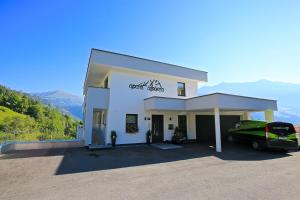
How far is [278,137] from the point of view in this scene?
929 centimetres

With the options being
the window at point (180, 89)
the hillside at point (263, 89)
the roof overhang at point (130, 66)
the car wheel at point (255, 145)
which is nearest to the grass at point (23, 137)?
the roof overhang at point (130, 66)

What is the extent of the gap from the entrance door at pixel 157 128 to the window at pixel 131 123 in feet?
5.41

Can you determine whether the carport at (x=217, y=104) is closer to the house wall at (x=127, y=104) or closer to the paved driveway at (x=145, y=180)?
the house wall at (x=127, y=104)

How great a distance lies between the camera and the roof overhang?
11633mm

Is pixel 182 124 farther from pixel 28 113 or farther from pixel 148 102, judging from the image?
pixel 28 113

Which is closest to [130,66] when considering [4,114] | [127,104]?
[127,104]

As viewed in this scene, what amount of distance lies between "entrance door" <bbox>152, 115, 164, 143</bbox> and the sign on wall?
236cm

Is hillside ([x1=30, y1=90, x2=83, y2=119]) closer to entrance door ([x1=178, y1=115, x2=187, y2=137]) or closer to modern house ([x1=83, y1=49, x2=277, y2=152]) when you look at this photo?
modern house ([x1=83, y1=49, x2=277, y2=152])

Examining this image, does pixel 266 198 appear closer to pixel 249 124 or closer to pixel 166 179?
pixel 166 179

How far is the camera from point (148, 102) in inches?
488

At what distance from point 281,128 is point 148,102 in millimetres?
8667

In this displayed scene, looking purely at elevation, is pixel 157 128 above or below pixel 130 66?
below

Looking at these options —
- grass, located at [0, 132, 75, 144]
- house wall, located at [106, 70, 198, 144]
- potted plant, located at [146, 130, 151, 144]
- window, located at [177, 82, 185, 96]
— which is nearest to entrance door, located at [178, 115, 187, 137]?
house wall, located at [106, 70, 198, 144]

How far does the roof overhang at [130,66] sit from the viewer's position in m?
11.6
